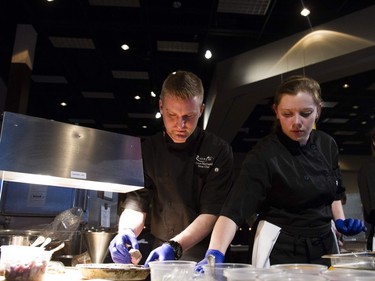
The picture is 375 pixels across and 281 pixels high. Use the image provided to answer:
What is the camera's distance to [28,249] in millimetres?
1223

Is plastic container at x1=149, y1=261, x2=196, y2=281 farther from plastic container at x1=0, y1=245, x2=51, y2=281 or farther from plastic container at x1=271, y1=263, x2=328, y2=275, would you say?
plastic container at x1=0, y1=245, x2=51, y2=281

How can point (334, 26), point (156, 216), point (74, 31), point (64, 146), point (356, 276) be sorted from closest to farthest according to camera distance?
1. point (356, 276)
2. point (64, 146)
3. point (156, 216)
4. point (334, 26)
5. point (74, 31)

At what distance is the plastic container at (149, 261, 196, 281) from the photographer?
1.01m

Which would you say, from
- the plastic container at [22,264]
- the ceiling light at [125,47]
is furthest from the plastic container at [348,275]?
the ceiling light at [125,47]

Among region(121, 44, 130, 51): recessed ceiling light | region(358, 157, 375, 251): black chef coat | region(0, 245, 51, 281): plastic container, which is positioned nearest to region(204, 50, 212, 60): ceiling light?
region(121, 44, 130, 51): recessed ceiling light

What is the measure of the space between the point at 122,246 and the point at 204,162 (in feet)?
2.19

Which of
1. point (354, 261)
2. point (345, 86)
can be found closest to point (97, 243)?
point (354, 261)

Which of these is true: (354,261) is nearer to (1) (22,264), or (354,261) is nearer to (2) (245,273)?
(2) (245,273)

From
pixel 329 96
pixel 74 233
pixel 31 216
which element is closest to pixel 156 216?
pixel 74 233

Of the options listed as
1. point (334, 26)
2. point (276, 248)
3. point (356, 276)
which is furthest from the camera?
point (334, 26)

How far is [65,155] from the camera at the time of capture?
1.50 m

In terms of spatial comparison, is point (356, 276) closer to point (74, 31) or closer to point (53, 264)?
point (53, 264)

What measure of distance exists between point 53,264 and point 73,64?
6041mm

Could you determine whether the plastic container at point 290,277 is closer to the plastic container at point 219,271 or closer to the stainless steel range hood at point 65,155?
the plastic container at point 219,271
